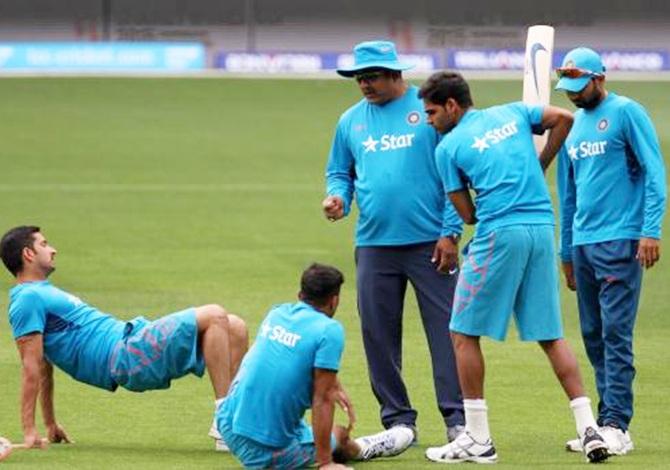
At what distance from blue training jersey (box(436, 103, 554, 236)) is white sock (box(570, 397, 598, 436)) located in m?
0.94

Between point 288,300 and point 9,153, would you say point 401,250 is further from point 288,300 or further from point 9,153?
point 9,153

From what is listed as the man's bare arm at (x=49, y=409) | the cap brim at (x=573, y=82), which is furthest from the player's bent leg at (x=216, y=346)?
the cap brim at (x=573, y=82)

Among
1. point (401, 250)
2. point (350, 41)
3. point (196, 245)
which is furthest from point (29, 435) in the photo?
point (350, 41)

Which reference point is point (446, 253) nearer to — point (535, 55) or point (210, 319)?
point (210, 319)

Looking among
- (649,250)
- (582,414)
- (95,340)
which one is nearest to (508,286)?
(582,414)

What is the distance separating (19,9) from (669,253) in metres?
34.4

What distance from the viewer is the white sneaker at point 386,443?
1009cm

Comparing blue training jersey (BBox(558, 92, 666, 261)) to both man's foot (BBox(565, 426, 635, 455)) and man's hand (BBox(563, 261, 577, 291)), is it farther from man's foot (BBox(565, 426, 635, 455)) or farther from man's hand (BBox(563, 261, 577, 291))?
man's foot (BBox(565, 426, 635, 455))

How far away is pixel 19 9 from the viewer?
53.1 m

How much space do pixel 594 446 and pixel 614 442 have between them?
21.5 inches

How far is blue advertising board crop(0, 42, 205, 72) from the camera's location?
4606cm

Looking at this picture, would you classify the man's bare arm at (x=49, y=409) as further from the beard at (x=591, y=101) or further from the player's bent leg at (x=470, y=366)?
the beard at (x=591, y=101)

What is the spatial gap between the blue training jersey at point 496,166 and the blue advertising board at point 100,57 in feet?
120

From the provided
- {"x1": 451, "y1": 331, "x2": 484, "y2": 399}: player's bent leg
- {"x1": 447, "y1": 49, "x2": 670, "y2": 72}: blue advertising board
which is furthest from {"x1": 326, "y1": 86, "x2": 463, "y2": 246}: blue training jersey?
{"x1": 447, "y1": 49, "x2": 670, "y2": 72}: blue advertising board
